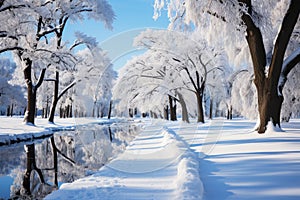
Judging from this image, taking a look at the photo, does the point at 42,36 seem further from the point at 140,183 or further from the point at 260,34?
the point at 140,183

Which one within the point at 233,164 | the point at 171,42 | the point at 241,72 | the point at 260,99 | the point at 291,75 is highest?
the point at 171,42

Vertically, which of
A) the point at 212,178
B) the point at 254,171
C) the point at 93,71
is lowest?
the point at 212,178

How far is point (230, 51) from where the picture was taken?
56.7ft

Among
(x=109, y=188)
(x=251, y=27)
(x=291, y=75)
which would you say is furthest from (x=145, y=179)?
(x=291, y=75)

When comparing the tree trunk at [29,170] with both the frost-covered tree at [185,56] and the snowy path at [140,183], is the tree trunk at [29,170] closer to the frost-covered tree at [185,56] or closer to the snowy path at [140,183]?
the snowy path at [140,183]

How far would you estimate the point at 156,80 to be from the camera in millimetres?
31703

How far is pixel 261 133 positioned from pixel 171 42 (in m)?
19.4

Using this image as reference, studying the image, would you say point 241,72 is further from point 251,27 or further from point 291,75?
point 251,27

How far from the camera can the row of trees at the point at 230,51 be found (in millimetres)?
9445

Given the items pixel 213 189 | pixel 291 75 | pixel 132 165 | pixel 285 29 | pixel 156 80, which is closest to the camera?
pixel 213 189

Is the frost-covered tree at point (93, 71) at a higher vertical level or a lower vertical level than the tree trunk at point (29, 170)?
higher

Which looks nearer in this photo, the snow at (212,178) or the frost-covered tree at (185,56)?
the snow at (212,178)

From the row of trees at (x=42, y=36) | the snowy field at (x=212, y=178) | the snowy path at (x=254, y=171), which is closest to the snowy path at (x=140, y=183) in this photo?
the snowy field at (x=212, y=178)

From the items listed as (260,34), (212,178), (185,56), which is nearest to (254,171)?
(212,178)
